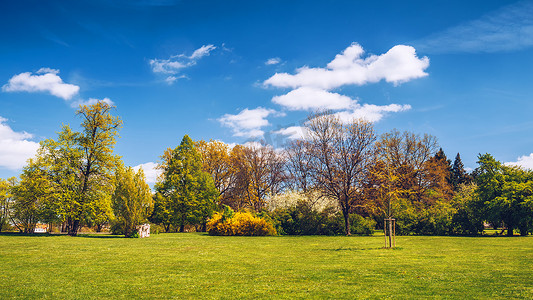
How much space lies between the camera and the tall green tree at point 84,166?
36.1 metres

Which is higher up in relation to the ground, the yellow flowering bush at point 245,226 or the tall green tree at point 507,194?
A: the tall green tree at point 507,194

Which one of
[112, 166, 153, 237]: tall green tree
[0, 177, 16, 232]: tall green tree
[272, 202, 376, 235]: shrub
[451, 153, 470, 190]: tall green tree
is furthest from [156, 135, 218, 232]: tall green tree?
[451, 153, 470, 190]: tall green tree

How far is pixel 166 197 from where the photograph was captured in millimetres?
48094

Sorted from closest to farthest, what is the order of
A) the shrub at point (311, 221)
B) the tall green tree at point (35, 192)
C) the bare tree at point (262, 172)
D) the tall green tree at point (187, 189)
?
the tall green tree at point (35, 192)
the shrub at point (311, 221)
the tall green tree at point (187, 189)
the bare tree at point (262, 172)

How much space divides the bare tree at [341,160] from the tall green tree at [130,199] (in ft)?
58.2

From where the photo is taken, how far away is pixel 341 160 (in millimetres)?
38125

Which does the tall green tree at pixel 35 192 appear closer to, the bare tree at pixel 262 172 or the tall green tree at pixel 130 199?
the tall green tree at pixel 130 199

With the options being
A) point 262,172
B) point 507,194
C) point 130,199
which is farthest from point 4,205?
point 507,194

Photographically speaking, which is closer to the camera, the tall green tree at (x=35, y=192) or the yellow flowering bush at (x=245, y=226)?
the tall green tree at (x=35, y=192)

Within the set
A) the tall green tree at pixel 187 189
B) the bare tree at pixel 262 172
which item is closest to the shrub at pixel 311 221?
the tall green tree at pixel 187 189

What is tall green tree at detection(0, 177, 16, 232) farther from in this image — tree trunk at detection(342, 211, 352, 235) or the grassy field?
tree trunk at detection(342, 211, 352, 235)

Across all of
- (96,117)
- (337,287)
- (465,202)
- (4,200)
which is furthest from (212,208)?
(337,287)

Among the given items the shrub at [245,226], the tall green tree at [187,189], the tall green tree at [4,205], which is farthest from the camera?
the tall green tree at [187,189]

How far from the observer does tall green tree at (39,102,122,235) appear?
3609cm
